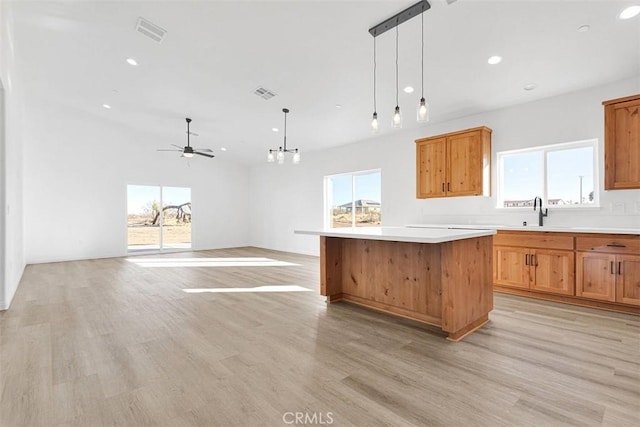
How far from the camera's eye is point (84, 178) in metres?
7.23

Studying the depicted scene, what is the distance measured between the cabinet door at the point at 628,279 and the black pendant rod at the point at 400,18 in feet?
11.0

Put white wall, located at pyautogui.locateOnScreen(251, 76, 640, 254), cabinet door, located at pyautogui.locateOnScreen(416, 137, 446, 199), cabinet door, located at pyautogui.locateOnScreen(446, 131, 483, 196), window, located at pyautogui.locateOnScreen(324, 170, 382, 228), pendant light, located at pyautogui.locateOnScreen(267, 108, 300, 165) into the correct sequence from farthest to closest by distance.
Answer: window, located at pyautogui.locateOnScreen(324, 170, 382, 228) → cabinet door, located at pyautogui.locateOnScreen(416, 137, 446, 199) → pendant light, located at pyautogui.locateOnScreen(267, 108, 300, 165) → cabinet door, located at pyautogui.locateOnScreen(446, 131, 483, 196) → white wall, located at pyautogui.locateOnScreen(251, 76, 640, 254)

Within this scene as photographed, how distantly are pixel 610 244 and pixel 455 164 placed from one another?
2127 mm

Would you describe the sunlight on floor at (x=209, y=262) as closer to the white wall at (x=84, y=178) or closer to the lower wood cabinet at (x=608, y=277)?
the white wall at (x=84, y=178)

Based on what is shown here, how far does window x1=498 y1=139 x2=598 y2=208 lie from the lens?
3.97m

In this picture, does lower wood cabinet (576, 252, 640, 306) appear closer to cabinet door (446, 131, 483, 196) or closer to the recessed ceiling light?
cabinet door (446, 131, 483, 196)

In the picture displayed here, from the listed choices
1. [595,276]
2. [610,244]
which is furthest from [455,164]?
[595,276]

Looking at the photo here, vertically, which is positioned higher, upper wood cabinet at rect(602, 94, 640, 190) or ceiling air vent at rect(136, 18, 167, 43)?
ceiling air vent at rect(136, 18, 167, 43)

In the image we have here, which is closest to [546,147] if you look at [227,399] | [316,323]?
[316,323]

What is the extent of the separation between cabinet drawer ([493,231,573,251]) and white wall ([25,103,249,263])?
26.4 ft

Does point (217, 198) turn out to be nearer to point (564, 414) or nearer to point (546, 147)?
point (546, 147)

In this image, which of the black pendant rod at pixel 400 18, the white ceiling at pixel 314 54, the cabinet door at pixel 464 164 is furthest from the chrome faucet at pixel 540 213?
the black pendant rod at pixel 400 18

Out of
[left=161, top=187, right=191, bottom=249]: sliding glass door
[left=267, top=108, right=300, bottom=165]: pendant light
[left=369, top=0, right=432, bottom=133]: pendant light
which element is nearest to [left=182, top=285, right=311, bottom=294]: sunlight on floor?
[left=267, top=108, right=300, bottom=165]: pendant light

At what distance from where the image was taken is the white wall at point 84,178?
6.65m
